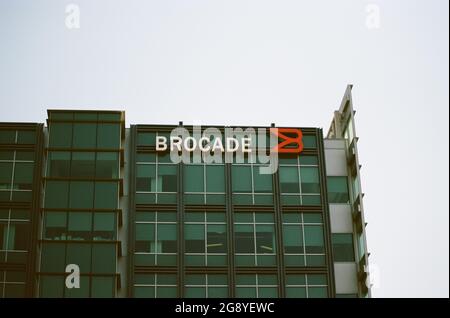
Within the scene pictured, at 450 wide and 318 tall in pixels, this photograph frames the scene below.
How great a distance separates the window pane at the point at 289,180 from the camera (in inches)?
2633

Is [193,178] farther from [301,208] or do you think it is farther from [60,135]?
[60,135]

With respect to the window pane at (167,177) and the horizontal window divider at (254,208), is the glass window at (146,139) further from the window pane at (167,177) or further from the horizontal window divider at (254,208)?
the horizontal window divider at (254,208)

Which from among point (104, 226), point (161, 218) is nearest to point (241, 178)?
point (161, 218)

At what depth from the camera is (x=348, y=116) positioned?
231ft

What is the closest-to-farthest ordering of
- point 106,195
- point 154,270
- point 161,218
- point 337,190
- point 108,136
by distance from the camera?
point 154,270 → point 106,195 → point 161,218 → point 108,136 → point 337,190

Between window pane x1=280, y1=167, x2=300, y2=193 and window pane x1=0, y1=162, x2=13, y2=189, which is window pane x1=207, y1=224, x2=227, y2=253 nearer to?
window pane x1=280, y1=167, x2=300, y2=193

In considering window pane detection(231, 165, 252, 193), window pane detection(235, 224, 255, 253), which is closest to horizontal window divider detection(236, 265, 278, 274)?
window pane detection(235, 224, 255, 253)

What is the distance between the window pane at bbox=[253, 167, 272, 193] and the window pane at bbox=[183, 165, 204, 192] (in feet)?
14.3

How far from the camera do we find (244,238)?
64.6 m

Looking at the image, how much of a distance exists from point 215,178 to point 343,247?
38.0 ft

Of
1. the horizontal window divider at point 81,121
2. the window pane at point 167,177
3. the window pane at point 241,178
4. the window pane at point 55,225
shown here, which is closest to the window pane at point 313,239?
the window pane at point 241,178

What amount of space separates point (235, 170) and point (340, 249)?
1048 cm

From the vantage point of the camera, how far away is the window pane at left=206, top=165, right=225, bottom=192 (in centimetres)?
6638
